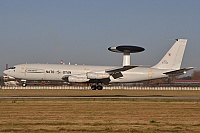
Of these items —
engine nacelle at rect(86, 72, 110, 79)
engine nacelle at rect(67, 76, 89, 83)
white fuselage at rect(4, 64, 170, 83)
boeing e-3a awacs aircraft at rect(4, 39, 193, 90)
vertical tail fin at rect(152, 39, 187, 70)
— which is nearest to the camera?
engine nacelle at rect(67, 76, 89, 83)

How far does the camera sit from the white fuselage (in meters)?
65.5

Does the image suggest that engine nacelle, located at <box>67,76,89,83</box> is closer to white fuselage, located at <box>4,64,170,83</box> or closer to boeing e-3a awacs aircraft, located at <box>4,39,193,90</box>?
boeing e-3a awacs aircraft, located at <box>4,39,193,90</box>

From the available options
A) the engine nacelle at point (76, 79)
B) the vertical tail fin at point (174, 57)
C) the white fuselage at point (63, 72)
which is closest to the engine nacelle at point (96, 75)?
the engine nacelle at point (76, 79)

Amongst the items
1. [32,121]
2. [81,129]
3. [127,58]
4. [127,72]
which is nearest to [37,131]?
[81,129]

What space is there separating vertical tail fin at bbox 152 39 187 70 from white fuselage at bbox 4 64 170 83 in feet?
5.22

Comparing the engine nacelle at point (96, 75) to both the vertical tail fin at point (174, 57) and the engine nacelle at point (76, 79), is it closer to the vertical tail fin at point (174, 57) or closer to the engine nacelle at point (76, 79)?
the engine nacelle at point (76, 79)

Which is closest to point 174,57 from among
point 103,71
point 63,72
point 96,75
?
point 103,71

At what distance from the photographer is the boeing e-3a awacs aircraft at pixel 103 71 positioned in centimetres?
6425

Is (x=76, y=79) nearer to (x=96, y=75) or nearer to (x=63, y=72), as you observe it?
(x=96, y=75)

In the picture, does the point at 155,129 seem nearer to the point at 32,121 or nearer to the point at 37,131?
the point at 37,131

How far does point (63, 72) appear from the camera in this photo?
65.8m

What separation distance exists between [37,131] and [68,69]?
1916 inches

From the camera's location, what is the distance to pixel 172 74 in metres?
66.9

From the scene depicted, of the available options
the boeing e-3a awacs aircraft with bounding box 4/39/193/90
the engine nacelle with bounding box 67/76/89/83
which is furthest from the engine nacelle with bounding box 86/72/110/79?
the engine nacelle with bounding box 67/76/89/83
